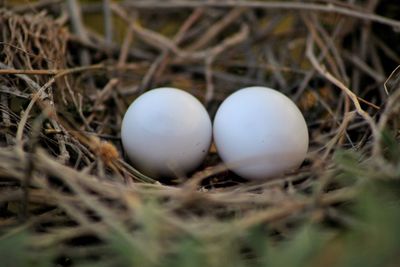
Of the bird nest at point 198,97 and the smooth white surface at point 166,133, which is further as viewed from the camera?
the smooth white surface at point 166,133

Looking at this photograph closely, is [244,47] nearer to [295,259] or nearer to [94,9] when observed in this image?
[94,9]

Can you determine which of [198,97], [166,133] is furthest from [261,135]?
[198,97]

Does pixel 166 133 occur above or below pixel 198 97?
below

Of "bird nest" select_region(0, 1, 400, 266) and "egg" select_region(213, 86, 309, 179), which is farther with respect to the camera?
"egg" select_region(213, 86, 309, 179)

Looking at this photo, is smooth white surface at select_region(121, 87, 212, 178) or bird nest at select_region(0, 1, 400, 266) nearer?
bird nest at select_region(0, 1, 400, 266)

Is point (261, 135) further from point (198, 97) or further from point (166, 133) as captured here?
point (198, 97)

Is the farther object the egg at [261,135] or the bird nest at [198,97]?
the egg at [261,135]
